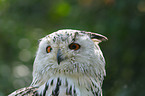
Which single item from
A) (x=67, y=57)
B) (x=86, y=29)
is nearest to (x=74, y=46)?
(x=67, y=57)

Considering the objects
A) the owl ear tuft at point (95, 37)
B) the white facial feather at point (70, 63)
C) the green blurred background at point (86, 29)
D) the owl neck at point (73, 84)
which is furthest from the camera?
the green blurred background at point (86, 29)

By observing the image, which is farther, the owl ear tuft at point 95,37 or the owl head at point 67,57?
the owl ear tuft at point 95,37

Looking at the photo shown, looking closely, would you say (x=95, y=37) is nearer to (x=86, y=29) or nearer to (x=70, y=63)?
(x=70, y=63)

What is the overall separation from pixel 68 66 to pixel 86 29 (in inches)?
79.8

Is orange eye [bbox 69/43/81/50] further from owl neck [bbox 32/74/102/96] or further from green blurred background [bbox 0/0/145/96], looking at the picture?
green blurred background [bbox 0/0/145/96]

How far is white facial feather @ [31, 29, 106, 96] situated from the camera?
3.06 m

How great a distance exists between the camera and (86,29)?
5016 mm

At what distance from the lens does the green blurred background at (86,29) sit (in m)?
4.34

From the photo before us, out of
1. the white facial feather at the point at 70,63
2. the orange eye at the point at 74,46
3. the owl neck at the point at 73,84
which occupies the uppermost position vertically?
the orange eye at the point at 74,46

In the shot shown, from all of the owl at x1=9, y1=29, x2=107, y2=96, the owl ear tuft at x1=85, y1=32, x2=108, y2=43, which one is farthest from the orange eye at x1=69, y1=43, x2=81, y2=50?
the owl ear tuft at x1=85, y1=32, x2=108, y2=43

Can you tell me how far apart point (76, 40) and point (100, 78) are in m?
0.48

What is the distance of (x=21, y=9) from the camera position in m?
6.54

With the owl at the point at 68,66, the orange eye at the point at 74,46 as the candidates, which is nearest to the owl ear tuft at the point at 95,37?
the owl at the point at 68,66

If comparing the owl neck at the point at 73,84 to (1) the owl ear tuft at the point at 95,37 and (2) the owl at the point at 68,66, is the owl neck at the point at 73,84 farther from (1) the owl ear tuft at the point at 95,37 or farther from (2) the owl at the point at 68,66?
(1) the owl ear tuft at the point at 95,37
